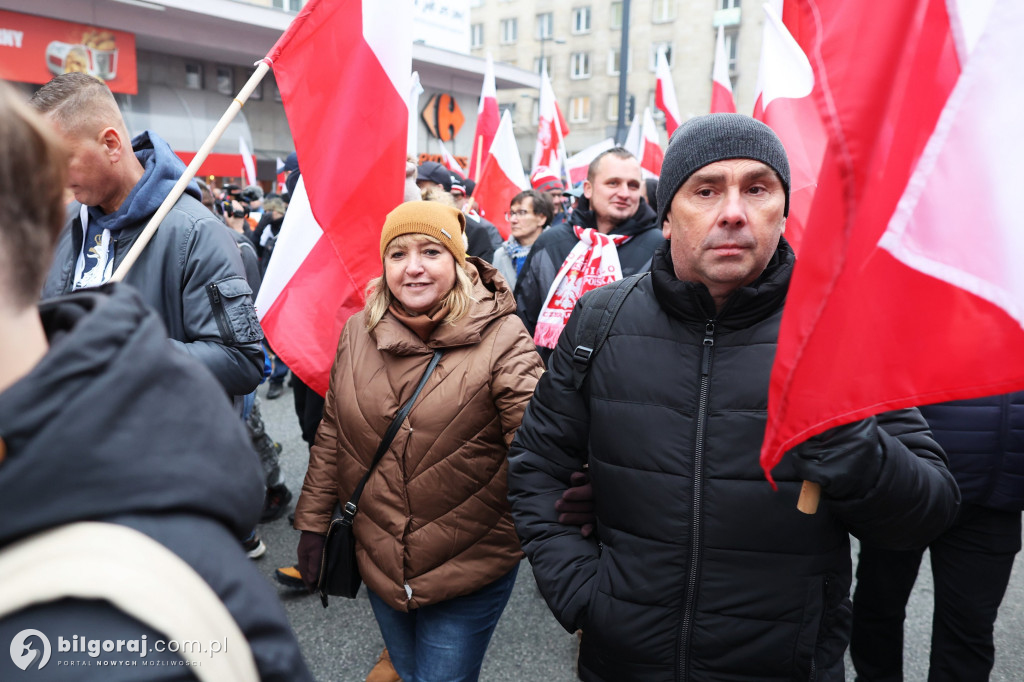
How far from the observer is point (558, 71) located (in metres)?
43.4

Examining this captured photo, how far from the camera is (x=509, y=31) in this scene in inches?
1791

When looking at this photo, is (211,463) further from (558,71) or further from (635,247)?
(558,71)

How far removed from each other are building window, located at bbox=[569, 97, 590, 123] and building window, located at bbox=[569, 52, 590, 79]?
134 centimetres

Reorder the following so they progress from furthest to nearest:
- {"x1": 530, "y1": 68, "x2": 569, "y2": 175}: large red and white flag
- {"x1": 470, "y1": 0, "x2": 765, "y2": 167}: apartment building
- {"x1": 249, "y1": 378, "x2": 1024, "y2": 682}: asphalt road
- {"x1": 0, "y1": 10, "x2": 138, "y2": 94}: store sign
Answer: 1. {"x1": 470, "y1": 0, "x2": 765, "y2": 167}: apartment building
2. {"x1": 0, "y1": 10, "x2": 138, "y2": 94}: store sign
3. {"x1": 530, "y1": 68, "x2": 569, "y2": 175}: large red and white flag
4. {"x1": 249, "y1": 378, "x2": 1024, "y2": 682}: asphalt road

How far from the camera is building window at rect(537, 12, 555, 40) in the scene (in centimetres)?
4353

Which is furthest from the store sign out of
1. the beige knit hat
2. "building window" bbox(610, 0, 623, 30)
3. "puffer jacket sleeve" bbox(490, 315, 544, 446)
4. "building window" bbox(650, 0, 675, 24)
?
"building window" bbox(650, 0, 675, 24)

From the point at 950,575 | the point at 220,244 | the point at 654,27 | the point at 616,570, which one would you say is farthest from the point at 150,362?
the point at 654,27

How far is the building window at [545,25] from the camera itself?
1714 inches

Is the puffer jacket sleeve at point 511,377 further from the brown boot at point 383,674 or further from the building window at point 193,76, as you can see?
the building window at point 193,76

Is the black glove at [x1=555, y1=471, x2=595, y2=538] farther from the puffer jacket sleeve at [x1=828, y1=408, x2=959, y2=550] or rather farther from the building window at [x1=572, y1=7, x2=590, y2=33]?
the building window at [x1=572, y1=7, x2=590, y2=33]

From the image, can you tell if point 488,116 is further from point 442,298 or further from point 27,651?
point 27,651

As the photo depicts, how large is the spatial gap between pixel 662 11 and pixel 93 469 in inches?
1750

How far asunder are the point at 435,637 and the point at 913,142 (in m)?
1.91

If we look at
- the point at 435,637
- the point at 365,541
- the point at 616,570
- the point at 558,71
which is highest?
the point at 558,71
